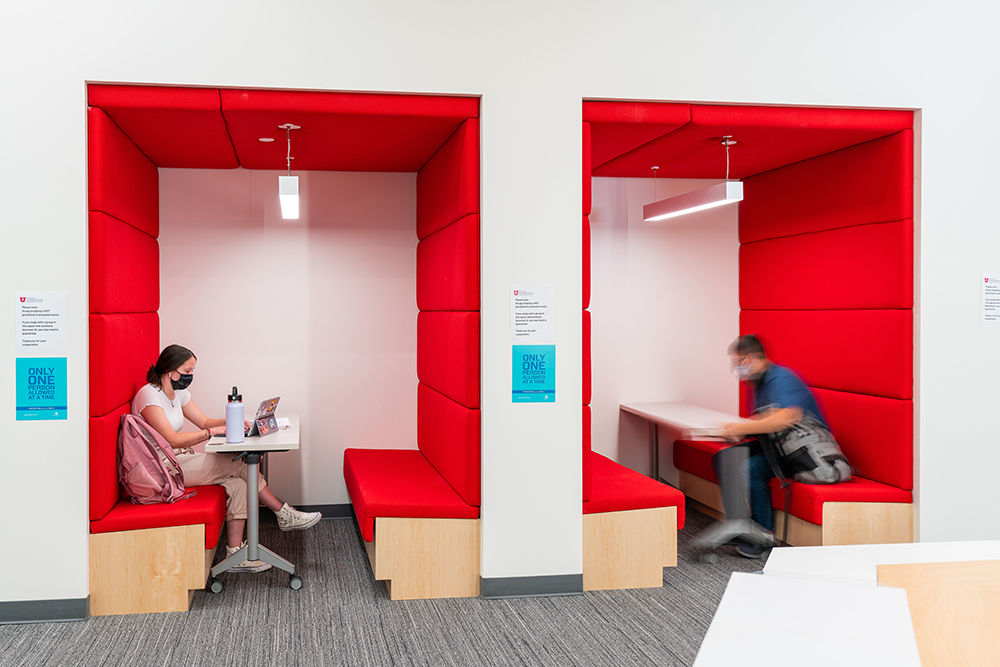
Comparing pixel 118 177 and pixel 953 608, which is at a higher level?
pixel 118 177

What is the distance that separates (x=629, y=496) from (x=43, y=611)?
3008 millimetres

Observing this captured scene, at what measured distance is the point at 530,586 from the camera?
3889 mm

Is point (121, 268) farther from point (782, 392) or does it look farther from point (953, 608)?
point (953, 608)

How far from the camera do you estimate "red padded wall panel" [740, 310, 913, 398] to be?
420 cm

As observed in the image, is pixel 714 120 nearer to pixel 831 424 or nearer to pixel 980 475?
pixel 831 424

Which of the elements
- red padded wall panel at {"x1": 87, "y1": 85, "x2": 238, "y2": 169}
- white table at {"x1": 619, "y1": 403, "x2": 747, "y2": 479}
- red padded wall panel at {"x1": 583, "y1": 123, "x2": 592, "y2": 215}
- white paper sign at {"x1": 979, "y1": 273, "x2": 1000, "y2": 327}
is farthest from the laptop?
white paper sign at {"x1": 979, "y1": 273, "x2": 1000, "y2": 327}

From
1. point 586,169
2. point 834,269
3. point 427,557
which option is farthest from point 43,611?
point 834,269

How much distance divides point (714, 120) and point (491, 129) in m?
1.24

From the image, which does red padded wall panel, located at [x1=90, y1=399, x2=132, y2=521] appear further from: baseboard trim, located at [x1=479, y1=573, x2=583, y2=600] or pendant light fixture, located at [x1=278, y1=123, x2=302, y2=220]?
baseboard trim, located at [x1=479, y1=573, x2=583, y2=600]

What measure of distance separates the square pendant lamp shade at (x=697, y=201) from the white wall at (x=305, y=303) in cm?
181

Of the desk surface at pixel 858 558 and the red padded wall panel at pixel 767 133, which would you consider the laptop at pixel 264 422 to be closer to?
the red padded wall panel at pixel 767 133

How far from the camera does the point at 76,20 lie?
3.46 meters

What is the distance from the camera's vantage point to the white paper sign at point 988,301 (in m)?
4.21

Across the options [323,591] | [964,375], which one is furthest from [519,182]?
[964,375]
